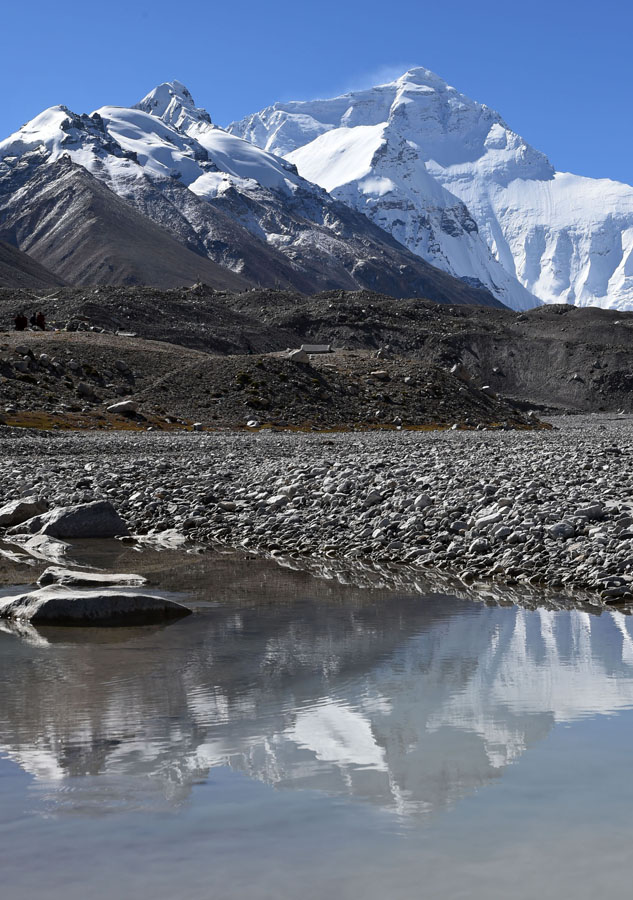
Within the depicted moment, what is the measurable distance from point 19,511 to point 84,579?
10.0 meters

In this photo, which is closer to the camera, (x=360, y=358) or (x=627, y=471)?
(x=627, y=471)

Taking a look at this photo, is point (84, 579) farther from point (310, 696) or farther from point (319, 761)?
point (319, 761)

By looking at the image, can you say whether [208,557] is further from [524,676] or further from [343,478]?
[524,676]

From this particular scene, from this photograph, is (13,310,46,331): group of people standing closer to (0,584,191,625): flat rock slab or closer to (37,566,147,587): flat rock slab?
(37,566,147,587): flat rock slab

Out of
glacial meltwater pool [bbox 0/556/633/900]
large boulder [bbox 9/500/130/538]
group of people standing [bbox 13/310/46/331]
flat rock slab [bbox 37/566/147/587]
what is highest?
group of people standing [bbox 13/310/46/331]

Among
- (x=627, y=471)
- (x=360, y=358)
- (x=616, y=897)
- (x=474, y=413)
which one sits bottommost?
(x=616, y=897)

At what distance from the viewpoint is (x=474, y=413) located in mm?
79062

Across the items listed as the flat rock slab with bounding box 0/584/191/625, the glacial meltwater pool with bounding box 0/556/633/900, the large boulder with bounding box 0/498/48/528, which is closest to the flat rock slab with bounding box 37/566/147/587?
the flat rock slab with bounding box 0/584/191/625

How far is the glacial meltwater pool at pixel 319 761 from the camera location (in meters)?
6.68

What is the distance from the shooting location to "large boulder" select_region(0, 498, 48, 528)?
26.6m

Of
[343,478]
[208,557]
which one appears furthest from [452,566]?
[343,478]

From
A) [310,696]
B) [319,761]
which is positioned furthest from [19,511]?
[319,761]

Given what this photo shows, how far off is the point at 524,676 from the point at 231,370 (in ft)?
211

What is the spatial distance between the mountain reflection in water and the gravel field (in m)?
2.73
